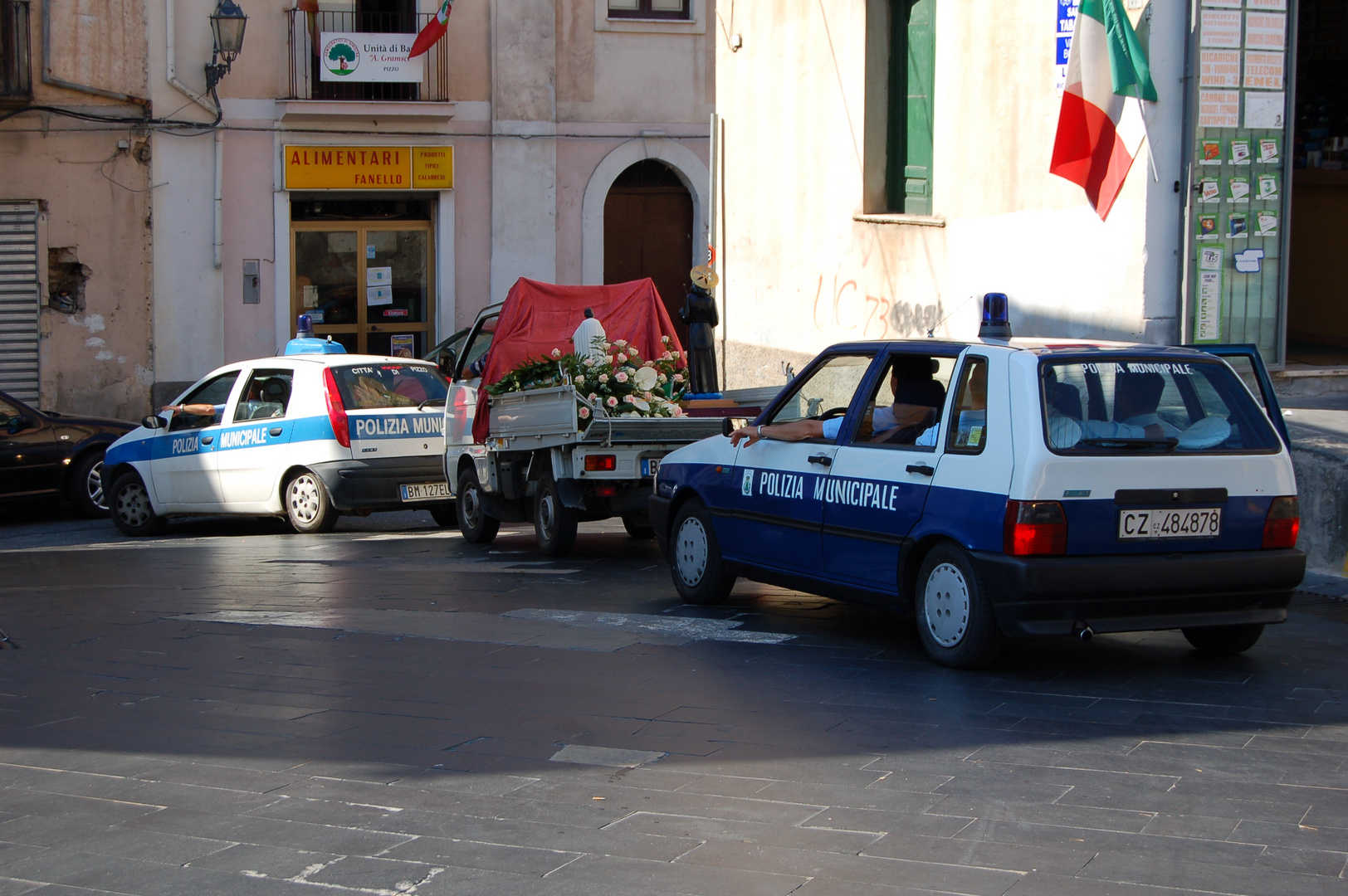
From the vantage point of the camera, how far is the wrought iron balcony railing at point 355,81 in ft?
72.1

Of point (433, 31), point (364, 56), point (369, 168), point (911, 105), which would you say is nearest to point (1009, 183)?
point (911, 105)

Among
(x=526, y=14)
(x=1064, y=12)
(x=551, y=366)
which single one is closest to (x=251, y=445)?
(x=551, y=366)

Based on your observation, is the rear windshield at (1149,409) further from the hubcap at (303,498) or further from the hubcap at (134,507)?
the hubcap at (134,507)

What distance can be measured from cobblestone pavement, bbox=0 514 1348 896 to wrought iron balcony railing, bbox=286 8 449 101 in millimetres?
14941

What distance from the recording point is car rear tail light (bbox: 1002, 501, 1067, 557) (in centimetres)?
611

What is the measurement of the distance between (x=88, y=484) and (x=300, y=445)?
356 cm

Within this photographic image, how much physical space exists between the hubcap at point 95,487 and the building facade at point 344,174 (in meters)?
7.03

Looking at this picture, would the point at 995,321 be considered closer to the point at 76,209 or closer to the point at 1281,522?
the point at 1281,522

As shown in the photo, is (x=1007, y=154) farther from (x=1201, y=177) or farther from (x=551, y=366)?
(x=551, y=366)

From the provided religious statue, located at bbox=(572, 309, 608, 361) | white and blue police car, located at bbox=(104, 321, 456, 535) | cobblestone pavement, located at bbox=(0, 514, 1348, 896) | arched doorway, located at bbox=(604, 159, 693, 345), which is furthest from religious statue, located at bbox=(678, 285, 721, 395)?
arched doorway, located at bbox=(604, 159, 693, 345)

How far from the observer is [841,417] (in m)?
7.39

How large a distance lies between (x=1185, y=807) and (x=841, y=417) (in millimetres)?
3156

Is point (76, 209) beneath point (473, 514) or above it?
above

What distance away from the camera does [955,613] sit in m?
6.51
